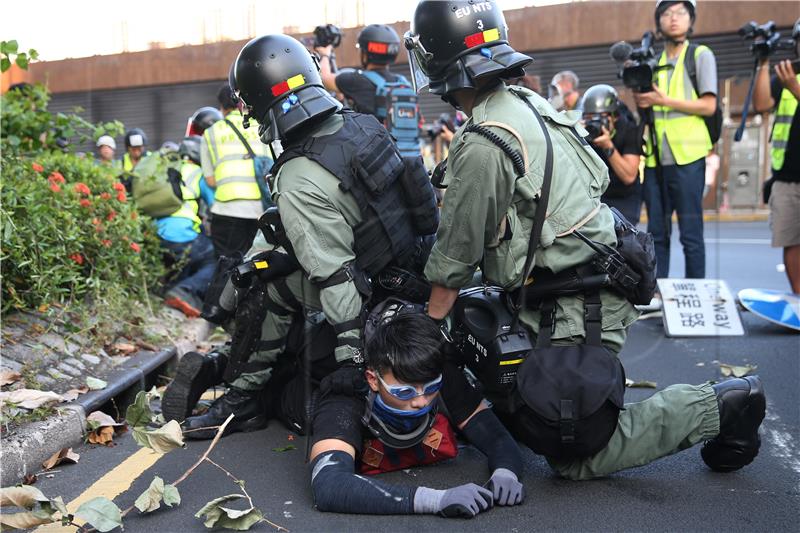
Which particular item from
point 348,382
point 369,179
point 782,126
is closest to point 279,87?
point 369,179

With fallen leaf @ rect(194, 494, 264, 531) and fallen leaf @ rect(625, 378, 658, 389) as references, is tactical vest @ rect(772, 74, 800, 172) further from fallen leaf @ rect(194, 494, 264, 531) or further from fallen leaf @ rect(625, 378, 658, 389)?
fallen leaf @ rect(194, 494, 264, 531)

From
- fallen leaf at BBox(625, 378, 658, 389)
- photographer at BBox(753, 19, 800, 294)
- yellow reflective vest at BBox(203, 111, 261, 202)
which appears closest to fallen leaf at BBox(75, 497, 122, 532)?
fallen leaf at BBox(625, 378, 658, 389)

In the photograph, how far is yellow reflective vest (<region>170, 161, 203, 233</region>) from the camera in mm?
7734

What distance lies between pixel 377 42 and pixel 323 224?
3713 mm

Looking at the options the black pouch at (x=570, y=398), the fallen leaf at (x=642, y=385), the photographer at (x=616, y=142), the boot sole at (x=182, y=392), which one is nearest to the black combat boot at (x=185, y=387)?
the boot sole at (x=182, y=392)

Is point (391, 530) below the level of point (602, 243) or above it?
below

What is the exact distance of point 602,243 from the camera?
10.8 feet

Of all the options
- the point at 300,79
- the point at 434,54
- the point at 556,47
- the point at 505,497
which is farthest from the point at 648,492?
the point at 556,47

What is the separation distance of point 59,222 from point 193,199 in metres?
2.79

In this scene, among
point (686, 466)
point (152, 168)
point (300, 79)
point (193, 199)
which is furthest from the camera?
point (193, 199)

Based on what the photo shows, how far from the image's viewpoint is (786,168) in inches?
248

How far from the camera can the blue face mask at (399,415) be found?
3.26 metres

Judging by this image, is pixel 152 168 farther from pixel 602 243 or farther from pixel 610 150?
pixel 602 243

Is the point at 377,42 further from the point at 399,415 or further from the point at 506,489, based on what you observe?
the point at 506,489
